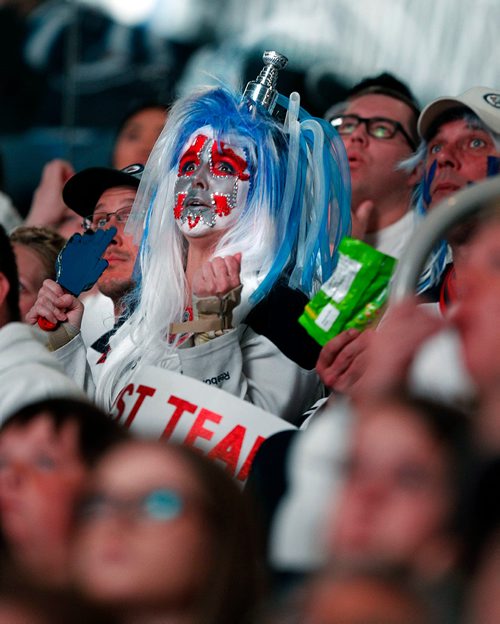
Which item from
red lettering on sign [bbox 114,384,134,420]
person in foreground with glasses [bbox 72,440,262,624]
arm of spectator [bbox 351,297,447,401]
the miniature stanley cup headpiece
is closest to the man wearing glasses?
the miniature stanley cup headpiece

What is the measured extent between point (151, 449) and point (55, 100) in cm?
340

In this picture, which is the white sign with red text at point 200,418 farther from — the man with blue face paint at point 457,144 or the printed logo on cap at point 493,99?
the printed logo on cap at point 493,99

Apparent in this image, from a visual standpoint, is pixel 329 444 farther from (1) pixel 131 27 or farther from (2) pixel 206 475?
(1) pixel 131 27

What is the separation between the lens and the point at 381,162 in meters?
2.57

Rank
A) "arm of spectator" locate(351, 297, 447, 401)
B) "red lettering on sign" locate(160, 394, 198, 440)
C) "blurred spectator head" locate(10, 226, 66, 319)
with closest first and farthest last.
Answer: "arm of spectator" locate(351, 297, 447, 401), "red lettering on sign" locate(160, 394, 198, 440), "blurred spectator head" locate(10, 226, 66, 319)

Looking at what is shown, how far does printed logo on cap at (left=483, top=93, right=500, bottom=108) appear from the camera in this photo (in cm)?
210

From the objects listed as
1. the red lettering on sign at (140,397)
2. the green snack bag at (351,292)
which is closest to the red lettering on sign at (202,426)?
the red lettering on sign at (140,397)

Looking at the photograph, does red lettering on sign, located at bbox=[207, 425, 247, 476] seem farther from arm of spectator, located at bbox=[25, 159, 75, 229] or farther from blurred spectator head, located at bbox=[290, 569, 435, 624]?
arm of spectator, located at bbox=[25, 159, 75, 229]

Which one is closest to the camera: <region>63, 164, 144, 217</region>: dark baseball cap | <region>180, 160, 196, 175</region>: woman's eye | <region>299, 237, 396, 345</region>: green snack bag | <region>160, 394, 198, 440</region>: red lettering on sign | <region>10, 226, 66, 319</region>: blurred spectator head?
<region>299, 237, 396, 345</region>: green snack bag

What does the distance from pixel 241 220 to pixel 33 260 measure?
0.74m

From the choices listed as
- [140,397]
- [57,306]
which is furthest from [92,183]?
[140,397]

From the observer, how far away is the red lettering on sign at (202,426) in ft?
5.02

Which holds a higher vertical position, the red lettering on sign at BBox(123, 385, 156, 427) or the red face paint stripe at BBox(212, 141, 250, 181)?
the red face paint stripe at BBox(212, 141, 250, 181)

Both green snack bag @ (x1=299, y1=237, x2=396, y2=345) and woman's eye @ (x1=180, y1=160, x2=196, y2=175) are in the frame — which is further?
woman's eye @ (x1=180, y1=160, x2=196, y2=175)
